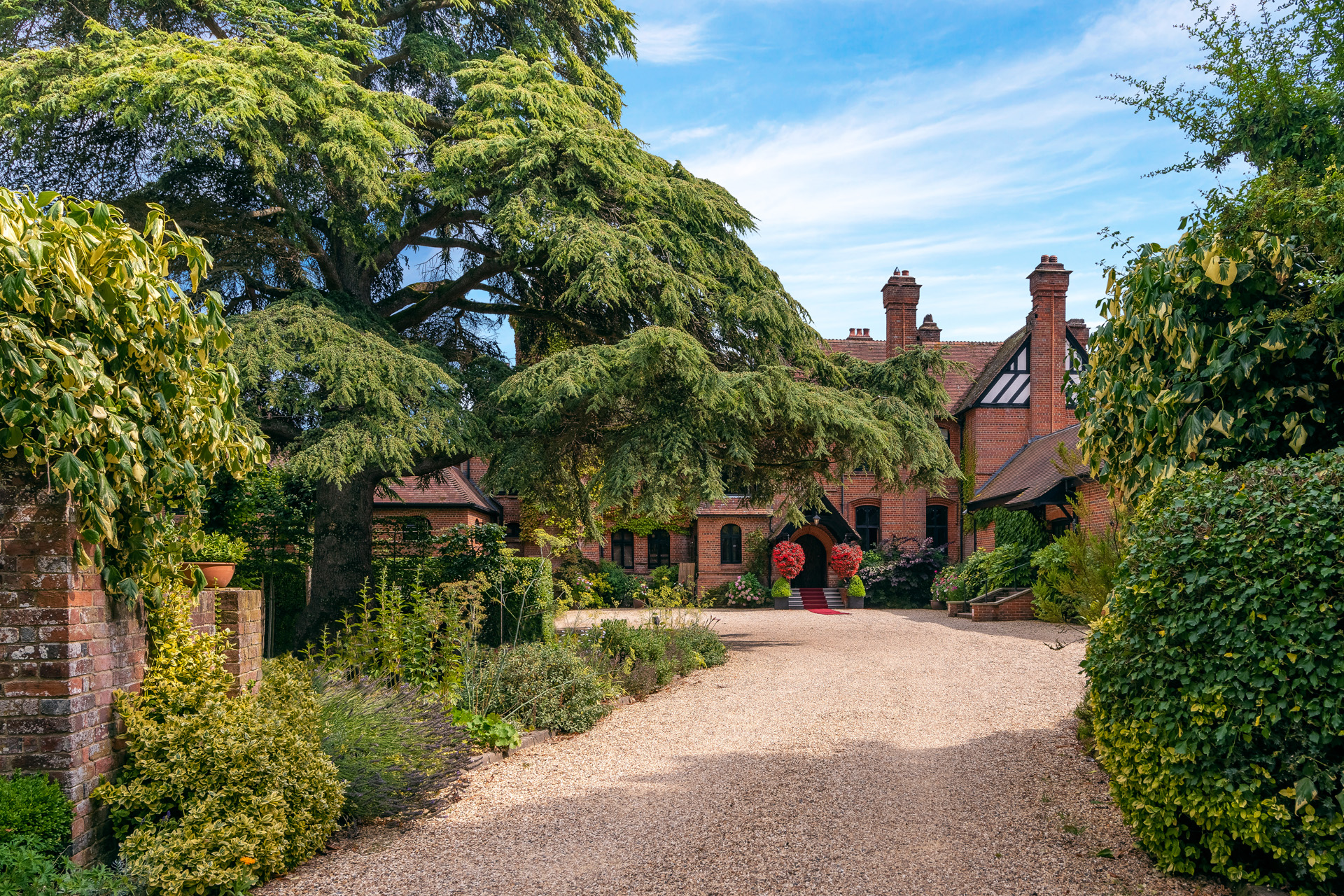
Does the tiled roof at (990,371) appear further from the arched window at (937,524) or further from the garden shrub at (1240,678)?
the garden shrub at (1240,678)

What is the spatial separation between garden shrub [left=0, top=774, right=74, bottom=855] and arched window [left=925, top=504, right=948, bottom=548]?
27475 millimetres

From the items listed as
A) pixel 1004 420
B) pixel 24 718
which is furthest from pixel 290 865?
pixel 1004 420

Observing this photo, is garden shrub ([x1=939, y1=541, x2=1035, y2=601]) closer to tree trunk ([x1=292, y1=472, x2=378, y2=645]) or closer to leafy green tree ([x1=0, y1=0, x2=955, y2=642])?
leafy green tree ([x1=0, y1=0, x2=955, y2=642])

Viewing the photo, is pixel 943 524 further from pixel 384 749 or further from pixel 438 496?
pixel 384 749

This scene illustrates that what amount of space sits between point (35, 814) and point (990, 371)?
91.5ft

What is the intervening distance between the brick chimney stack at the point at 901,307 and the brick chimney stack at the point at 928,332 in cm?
17

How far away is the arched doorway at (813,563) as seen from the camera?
28.7 m

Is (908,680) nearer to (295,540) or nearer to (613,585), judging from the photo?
(295,540)

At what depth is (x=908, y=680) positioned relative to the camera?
10.4 metres

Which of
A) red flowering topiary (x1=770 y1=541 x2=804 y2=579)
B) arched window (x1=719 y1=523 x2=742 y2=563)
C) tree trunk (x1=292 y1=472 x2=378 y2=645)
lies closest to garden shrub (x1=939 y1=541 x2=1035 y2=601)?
red flowering topiary (x1=770 y1=541 x2=804 y2=579)

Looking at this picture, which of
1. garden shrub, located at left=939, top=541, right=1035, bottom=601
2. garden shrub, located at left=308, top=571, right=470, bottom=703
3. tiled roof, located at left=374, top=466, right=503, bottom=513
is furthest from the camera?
tiled roof, located at left=374, top=466, right=503, bottom=513

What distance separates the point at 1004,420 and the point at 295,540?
21739 millimetres

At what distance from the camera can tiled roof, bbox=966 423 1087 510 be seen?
19375 millimetres

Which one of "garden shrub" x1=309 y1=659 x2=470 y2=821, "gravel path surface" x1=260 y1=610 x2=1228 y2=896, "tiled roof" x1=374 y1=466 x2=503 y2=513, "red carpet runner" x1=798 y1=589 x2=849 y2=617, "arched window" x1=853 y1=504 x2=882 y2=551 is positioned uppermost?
"tiled roof" x1=374 y1=466 x2=503 y2=513
